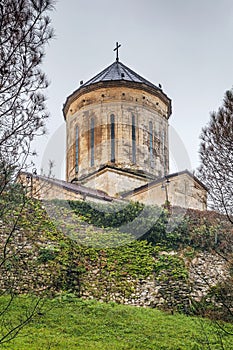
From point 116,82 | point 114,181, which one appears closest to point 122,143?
point 114,181

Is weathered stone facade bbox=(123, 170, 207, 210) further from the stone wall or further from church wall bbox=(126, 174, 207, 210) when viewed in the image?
the stone wall

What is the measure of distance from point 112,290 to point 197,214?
Result: 4931 millimetres

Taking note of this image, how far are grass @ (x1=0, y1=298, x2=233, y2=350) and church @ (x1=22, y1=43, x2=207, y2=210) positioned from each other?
8822 millimetres

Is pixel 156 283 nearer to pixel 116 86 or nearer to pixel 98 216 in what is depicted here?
pixel 98 216

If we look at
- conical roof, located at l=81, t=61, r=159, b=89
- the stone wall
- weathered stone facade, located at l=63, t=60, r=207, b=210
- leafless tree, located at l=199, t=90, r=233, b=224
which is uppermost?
conical roof, located at l=81, t=61, r=159, b=89

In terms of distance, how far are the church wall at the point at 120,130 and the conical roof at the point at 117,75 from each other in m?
0.67

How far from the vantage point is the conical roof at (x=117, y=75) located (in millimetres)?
21344

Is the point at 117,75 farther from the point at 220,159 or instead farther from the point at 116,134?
the point at 220,159

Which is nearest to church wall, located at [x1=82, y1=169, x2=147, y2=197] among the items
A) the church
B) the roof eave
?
the church

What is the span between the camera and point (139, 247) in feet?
42.0

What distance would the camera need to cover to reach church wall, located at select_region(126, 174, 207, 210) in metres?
18.6

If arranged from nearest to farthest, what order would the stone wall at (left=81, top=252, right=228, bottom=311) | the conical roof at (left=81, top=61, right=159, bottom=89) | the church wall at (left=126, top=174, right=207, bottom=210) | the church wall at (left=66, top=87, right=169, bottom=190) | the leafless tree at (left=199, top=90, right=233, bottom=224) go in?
the leafless tree at (left=199, top=90, right=233, bottom=224) < the stone wall at (left=81, top=252, right=228, bottom=311) < the church wall at (left=126, top=174, right=207, bottom=210) < the church wall at (left=66, top=87, right=169, bottom=190) < the conical roof at (left=81, top=61, right=159, bottom=89)

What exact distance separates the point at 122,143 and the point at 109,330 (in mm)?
11931

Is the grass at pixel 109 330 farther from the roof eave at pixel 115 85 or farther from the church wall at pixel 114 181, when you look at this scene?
the roof eave at pixel 115 85
